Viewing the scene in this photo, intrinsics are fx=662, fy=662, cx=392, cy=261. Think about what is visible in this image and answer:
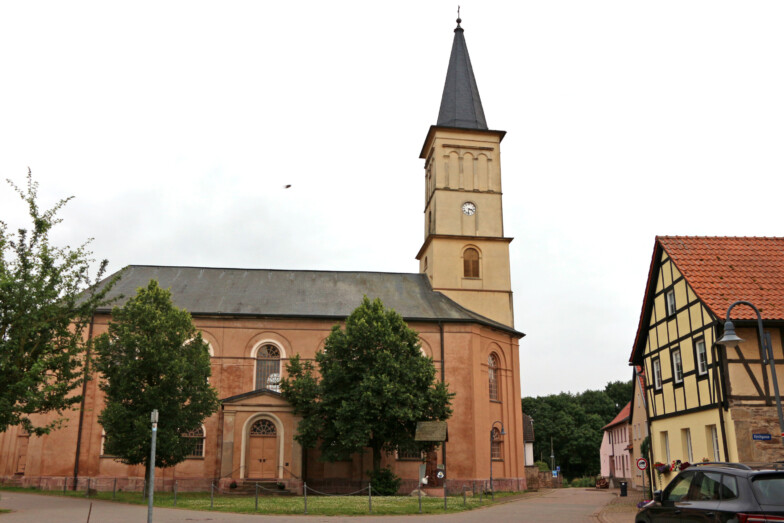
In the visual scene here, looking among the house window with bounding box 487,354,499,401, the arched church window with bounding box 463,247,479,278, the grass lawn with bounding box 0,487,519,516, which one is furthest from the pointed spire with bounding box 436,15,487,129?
the grass lawn with bounding box 0,487,519,516

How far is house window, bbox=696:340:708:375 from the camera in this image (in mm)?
22148

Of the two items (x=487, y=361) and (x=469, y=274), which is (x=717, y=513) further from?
(x=469, y=274)

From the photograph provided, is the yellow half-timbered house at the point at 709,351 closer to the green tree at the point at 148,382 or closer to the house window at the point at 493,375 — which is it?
the house window at the point at 493,375

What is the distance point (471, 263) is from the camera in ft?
142

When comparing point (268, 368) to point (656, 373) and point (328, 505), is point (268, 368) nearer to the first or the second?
point (328, 505)

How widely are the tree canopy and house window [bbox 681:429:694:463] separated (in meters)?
65.6

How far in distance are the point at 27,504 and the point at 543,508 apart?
64.4 ft

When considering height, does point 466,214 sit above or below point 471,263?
above

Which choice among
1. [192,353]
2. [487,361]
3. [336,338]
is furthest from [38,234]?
[487,361]

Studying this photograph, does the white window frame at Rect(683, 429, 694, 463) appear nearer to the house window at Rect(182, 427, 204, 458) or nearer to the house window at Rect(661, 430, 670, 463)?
the house window at Rect(661, 430, 670, 463)

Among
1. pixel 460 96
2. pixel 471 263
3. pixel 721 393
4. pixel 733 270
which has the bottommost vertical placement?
pixel 721 393

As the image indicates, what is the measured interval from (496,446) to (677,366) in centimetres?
1672

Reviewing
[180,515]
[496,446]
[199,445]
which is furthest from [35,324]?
[496,446]

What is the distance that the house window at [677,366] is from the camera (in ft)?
79.0
